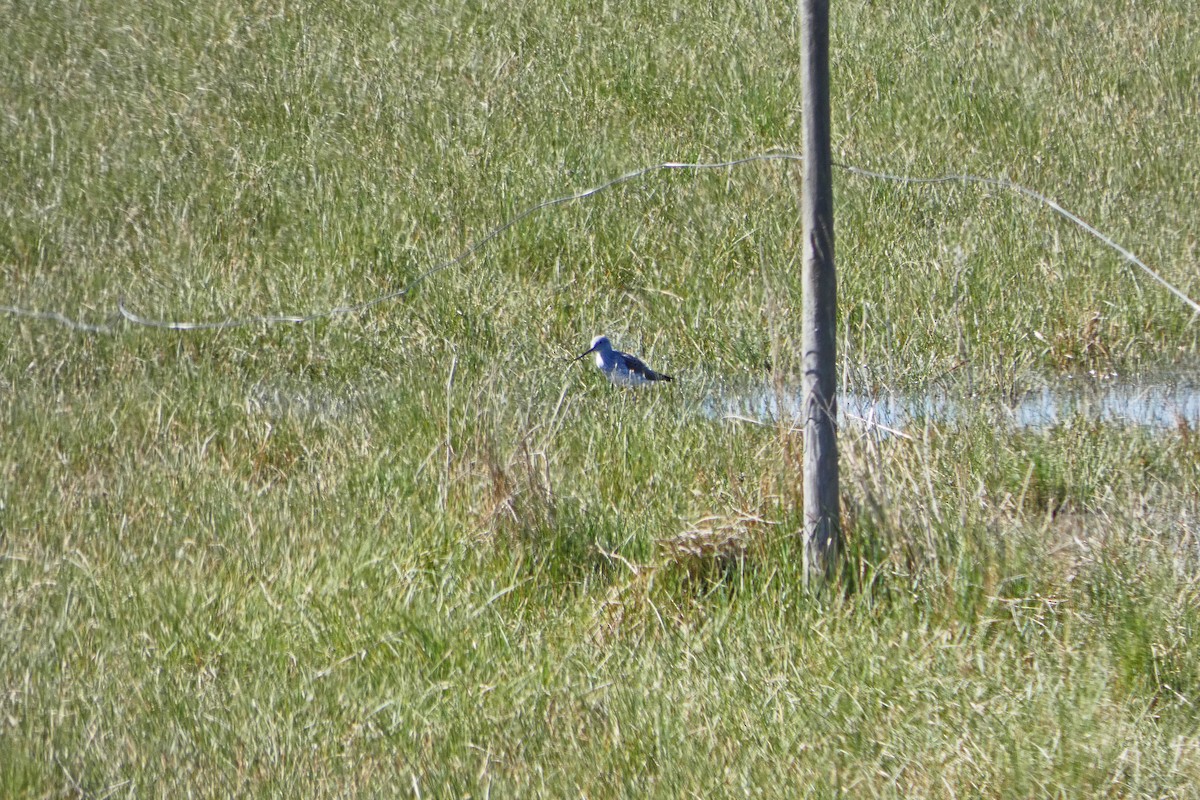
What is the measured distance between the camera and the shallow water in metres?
4.62

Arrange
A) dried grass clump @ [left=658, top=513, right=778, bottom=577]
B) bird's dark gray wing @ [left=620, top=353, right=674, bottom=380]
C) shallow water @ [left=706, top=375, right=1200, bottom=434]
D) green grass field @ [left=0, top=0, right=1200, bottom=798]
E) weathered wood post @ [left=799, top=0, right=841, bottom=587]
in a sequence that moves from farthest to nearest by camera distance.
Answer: bird's dark gray wing @ [left=620, top=353, right=674, bottom=380]
shallow water @ [left=706, top=375, right=1200, bottom=434]
dried grass clump @ [left=658, top=513, right=778, bottom=577]
weathered wood post @ [left=799, top=0, right=841, bottom=587]
green grass field @ [left=0, top=0, right=1200, bottom=798]

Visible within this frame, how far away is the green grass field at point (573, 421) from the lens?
3.37 m

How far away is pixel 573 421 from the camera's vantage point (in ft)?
16.7

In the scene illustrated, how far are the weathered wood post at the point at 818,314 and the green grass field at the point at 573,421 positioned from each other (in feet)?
0.28

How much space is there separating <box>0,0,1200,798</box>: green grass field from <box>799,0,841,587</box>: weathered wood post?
86mm

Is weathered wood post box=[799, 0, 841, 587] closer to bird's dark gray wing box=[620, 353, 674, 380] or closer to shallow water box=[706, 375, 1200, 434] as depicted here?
shallow water box=[706, 375, 1200, 434]

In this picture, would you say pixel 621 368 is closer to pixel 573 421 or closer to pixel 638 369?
pixel 638 369

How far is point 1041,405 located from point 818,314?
5.81ft

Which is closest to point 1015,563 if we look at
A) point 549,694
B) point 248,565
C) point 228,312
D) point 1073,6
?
point 549,694

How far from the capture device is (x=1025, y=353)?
227 inches

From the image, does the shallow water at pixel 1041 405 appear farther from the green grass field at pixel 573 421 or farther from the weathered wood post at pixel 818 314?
the weathered wood post at pixel 818 314

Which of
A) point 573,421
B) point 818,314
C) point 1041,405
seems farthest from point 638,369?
point 818,314

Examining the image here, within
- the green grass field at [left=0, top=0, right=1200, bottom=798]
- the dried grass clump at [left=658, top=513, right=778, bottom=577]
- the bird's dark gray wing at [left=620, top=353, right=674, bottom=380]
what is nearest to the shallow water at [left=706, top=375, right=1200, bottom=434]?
the green grass field at [left=0, top=0, right=1200, bottom=798]

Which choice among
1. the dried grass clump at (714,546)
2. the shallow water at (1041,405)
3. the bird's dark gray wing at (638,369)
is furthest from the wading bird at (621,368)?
the dried grass clump at (714,546)
